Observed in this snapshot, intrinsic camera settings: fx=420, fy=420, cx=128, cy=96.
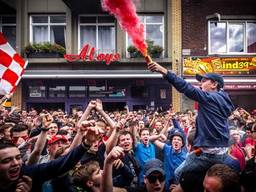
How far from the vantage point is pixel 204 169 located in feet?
14.5

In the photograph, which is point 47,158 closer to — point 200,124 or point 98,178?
point 98,178

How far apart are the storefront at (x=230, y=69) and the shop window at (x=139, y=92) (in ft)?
7.87

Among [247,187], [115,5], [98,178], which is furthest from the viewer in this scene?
[115,5]

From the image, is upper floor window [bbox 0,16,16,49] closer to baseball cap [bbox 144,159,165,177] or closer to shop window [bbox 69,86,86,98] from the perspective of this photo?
shop window [bbox 69,86,86,98]

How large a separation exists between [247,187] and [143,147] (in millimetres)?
3465

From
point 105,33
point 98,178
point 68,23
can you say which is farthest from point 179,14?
point 98,178

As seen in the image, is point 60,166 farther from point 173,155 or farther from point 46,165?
point 173,155

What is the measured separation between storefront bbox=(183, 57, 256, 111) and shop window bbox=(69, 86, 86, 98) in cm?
540

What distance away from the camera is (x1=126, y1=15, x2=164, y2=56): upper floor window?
72.3 ft

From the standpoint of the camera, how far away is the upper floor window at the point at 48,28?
2234 centimetres

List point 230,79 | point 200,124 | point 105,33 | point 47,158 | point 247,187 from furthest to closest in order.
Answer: point 105,33 → point 230,79 → point 47,158 → point 200,124 → point 247,187

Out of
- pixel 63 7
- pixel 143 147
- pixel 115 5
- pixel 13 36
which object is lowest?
pixel 143 147

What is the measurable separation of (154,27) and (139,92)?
11.5 feet

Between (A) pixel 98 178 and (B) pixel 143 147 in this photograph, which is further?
(B) pixel 143 147
